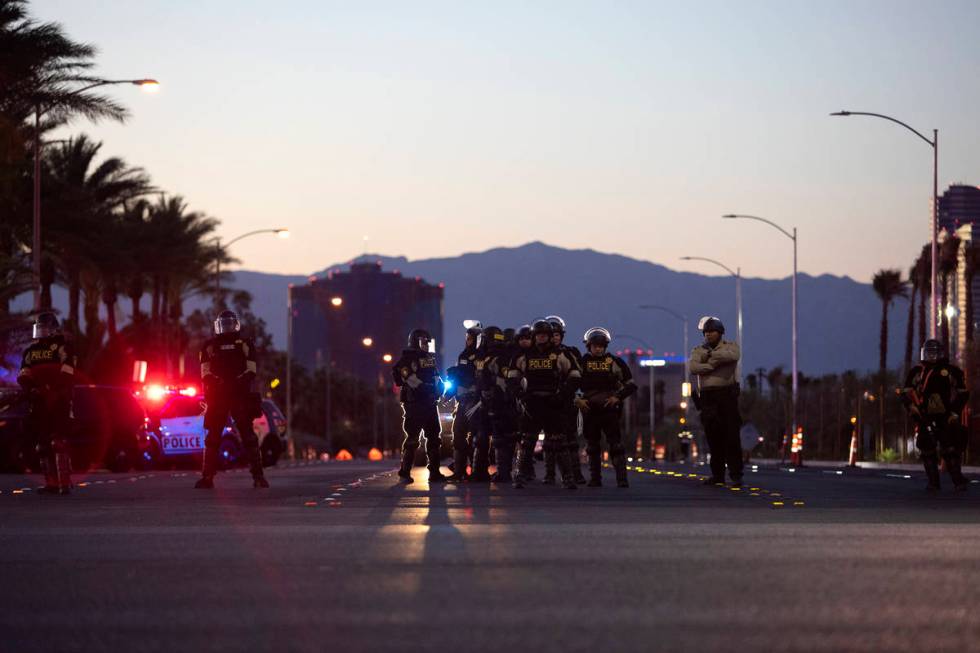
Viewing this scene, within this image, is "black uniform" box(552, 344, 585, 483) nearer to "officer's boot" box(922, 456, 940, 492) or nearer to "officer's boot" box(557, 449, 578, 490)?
"officer's boot" box(557, 449, 578, 490)

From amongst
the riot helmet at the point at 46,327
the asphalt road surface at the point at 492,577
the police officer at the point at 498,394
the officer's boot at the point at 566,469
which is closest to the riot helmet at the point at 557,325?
the police officer at the point at 498,394

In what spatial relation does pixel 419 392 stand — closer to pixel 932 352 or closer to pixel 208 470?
pixel 208 470

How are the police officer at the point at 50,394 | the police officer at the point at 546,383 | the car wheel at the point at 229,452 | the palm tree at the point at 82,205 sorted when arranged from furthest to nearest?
the palm tree at the point at 82,205 → the car wheel at the point at 229,452 → the police officer at the point at 546,383 → the police officer at the point at 50,394

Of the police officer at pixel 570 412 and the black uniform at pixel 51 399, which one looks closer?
the black uniform at pixel 51 399

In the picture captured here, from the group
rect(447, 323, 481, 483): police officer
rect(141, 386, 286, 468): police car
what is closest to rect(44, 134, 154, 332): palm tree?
rect(141, 386, 286, 468): police car

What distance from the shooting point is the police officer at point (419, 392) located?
88.7 ft

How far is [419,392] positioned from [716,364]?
196 inches

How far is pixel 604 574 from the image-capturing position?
10391mm

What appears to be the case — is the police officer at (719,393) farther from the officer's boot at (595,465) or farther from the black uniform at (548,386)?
the black uniform at (548,386)

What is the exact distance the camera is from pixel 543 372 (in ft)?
76.9


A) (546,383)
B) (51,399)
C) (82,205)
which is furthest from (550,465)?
(82,205)

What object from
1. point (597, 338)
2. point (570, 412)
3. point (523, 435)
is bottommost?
point (523, 435)

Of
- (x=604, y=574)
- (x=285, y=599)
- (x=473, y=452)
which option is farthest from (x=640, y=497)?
(x=285, y=599)

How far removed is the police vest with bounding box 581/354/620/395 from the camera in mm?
24000
